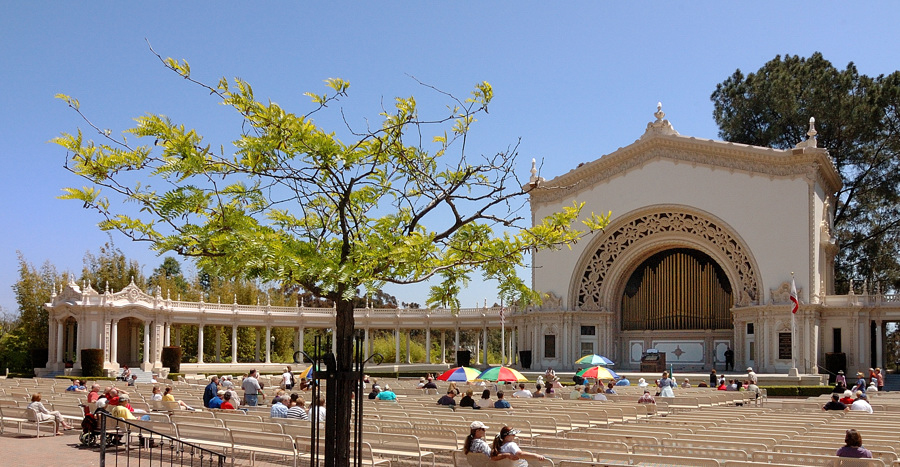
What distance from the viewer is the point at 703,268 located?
4766 cm

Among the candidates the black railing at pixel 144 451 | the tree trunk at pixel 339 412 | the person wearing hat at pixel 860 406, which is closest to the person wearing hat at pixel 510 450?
the tree trunk at pixel 339 412

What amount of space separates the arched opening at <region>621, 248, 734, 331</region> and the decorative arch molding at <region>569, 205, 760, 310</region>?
1376 mm

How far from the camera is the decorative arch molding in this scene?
4409cm

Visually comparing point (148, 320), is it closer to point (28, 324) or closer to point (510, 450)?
point (28, 324)

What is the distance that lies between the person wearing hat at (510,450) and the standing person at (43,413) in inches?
450

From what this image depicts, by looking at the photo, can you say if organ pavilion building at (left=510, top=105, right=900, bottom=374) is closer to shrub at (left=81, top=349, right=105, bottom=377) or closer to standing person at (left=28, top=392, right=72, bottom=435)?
shrub at (left=81, top=349, right=105, bottom=377)

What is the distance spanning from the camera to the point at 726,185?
4434 cm

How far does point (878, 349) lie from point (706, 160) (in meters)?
12.6

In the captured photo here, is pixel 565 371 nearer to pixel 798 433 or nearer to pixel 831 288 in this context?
pixel 831 288

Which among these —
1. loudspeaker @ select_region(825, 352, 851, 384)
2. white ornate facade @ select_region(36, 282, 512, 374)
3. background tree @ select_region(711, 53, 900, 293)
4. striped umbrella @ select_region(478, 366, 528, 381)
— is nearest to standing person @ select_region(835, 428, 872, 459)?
striped umbrella @ select_region(478, 366, 528, 381)

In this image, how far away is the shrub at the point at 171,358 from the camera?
1849 inches

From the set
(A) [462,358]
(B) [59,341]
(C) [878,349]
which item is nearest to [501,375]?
(A) [462,358]

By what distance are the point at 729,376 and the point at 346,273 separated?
33701 mm

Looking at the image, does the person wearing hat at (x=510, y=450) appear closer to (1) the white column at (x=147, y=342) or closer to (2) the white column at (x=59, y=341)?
(1) the white column at (x=147, y=342)
